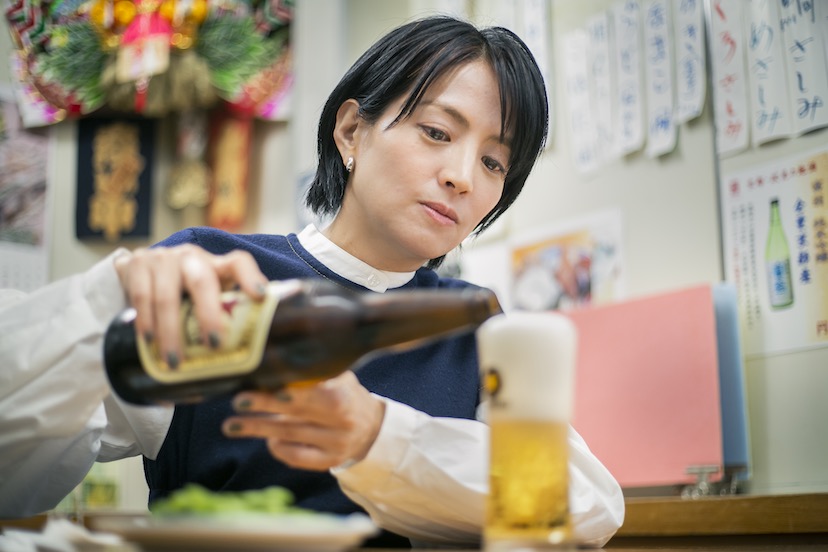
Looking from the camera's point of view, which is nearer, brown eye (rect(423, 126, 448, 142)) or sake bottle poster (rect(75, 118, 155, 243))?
brown eye (rect(423, 126, 448, 142))

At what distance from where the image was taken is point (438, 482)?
0.90 meters

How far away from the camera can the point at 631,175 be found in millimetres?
2416

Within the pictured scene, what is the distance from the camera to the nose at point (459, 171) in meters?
1.20

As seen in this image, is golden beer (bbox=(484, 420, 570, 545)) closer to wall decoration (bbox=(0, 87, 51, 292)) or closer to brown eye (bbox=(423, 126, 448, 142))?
brown eye (bbox=(423, 126, 448, 142))

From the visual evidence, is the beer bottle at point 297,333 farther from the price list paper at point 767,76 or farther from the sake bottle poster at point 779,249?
the price list paper at point 767,76

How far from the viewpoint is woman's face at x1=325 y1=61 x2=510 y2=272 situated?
1225 millimetres

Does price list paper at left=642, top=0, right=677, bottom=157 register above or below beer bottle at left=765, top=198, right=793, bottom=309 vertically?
above

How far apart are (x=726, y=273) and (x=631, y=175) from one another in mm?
394

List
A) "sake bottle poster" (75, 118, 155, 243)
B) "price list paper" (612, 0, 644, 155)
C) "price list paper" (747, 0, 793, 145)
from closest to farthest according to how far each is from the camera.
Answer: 1. "price list paper" (747, 0, 793, 145)
2. "price list paper" (612, 0, 644, 155)
3. "sake bottle poster" (75, 118, 155, 243)

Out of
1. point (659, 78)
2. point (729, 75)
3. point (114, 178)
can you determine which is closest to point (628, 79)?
point (659, 78)

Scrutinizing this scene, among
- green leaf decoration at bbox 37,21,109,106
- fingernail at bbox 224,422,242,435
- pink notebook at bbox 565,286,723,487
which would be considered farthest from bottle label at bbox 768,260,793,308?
green leaf decoration at bbox 37,21,109,106

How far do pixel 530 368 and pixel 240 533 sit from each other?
22cm

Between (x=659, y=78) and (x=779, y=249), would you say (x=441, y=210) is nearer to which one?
(x=779, y=249)

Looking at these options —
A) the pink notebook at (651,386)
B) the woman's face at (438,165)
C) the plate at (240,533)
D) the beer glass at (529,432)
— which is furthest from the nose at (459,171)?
the pink notebook at (651,386)
